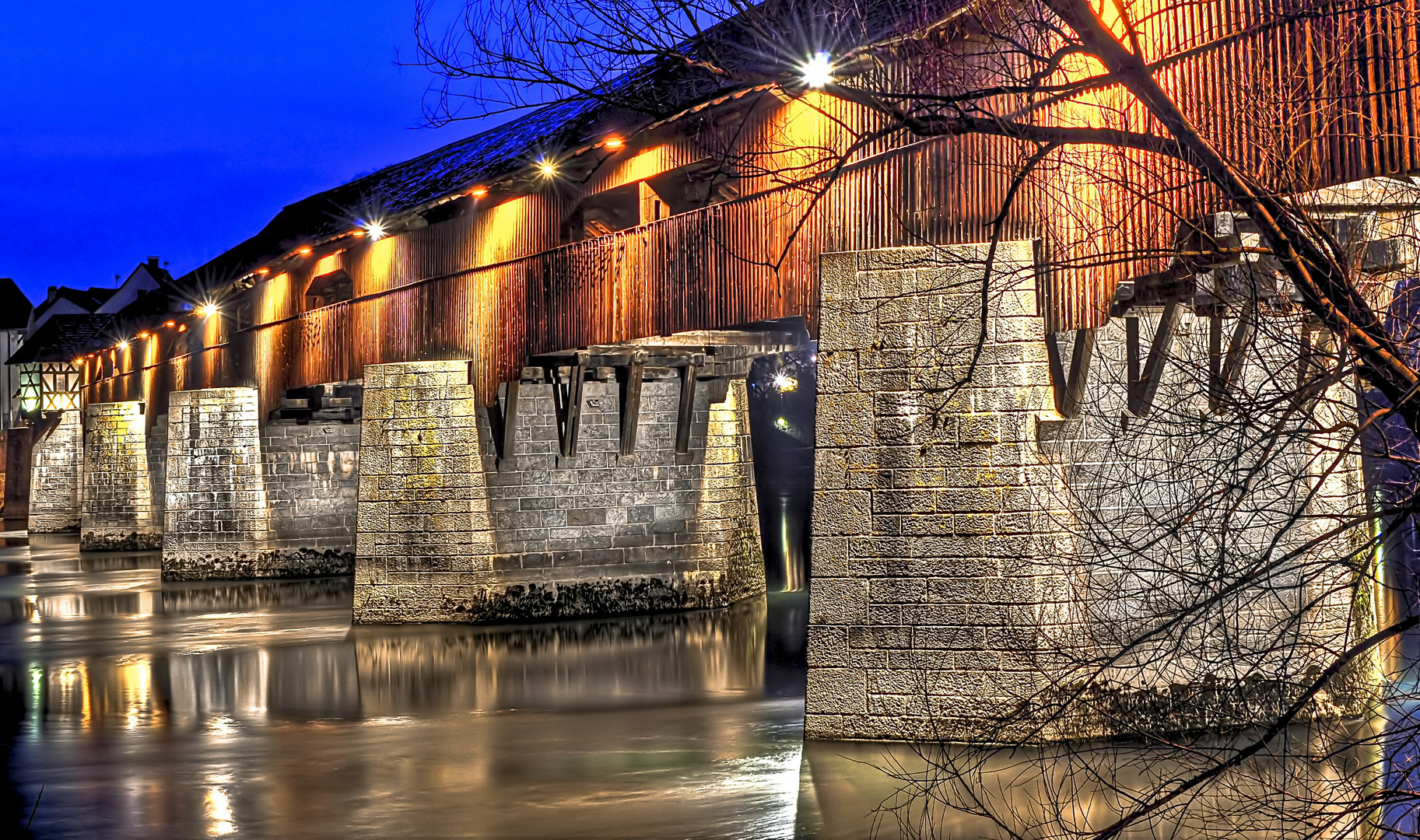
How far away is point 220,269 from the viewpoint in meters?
22.9

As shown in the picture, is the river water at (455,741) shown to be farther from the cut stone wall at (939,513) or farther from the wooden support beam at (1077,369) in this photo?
the wooden support beam at (1077,369)

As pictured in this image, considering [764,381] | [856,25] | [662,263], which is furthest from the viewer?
[764,381]

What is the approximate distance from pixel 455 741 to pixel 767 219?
4.24 metres

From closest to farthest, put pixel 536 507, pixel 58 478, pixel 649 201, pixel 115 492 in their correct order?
pixel 649 201 < pixel 536 507 < pixel 115 492 < pixel 58 478

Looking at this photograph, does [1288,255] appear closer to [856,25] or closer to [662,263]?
[856,25]

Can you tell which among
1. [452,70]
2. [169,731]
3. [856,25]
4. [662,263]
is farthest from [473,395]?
[452,70]

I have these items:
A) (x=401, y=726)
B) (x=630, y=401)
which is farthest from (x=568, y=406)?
(x=401, y=726)

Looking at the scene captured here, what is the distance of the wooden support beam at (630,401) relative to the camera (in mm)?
14984

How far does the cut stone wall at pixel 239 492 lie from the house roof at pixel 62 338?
16726 mm

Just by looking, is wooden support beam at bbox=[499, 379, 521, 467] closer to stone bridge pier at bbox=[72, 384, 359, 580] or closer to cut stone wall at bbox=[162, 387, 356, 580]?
stone bridge pier at bbox=[72, 384, 359, 580]

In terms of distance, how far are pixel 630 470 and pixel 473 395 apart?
2.03m

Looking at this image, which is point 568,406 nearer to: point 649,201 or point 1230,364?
point 649,201

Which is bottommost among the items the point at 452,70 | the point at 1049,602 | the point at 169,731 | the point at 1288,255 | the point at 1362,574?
the point at 169,731

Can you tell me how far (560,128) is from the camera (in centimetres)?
1405
